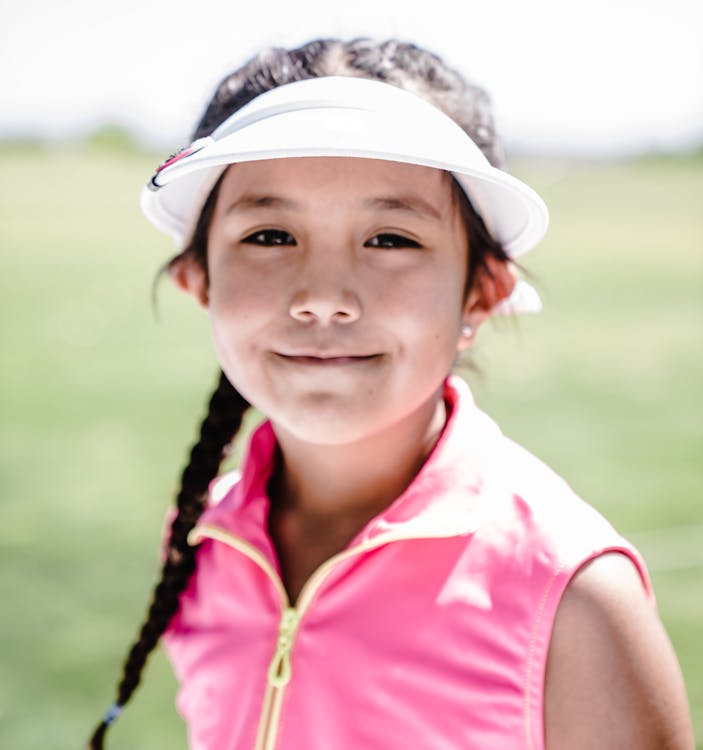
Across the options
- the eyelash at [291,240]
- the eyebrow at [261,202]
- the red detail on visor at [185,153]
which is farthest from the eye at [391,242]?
the red detail on visor at [185,153]

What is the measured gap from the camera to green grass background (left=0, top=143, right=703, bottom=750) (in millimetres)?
3018

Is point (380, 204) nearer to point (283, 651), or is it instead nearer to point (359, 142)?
point (359, 142)

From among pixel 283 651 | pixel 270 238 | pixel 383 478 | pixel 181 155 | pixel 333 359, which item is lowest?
pixel 283 651

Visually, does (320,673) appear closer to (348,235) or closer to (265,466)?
(265,466)

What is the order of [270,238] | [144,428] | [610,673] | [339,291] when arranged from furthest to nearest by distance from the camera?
[144,428], [270,238], [339,291], [610,673]

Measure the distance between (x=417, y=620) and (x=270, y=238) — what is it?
1.86 feet

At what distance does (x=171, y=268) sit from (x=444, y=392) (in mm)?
498

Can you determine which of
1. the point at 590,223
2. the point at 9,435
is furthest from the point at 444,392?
the point at 590,223

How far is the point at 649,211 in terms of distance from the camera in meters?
20.5

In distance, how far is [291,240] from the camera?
4.99 ft

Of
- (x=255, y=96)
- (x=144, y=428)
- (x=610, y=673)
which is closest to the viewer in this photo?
(x=610, y=673)

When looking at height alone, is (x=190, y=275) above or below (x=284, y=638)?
above

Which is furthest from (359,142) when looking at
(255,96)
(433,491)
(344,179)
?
(433,491)

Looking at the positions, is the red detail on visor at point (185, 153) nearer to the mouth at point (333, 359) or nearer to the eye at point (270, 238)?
the eye at point (270, 238)
